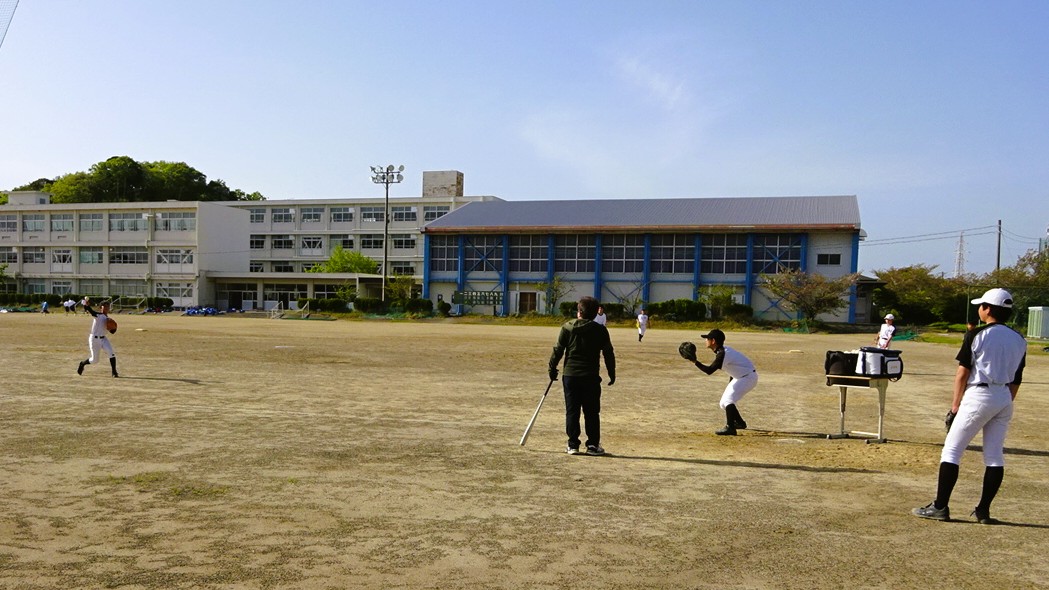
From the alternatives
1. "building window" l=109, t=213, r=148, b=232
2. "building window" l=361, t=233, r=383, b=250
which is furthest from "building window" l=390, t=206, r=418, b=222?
"building window" l=109, t=213, r=148, b=232

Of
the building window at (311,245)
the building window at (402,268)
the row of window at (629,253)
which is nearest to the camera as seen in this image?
→ the row of window at (629,253)

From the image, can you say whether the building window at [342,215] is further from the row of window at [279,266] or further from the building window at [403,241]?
the building window at [403,241]

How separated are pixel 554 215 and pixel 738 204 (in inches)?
568

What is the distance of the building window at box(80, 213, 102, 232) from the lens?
74875mm

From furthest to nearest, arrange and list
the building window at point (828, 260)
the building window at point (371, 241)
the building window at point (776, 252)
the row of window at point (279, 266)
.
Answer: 1. the row of window at point (279, 266)
2. the building window at point (371, 241)
3. the building window at point (776, 252)
4. the building window at point (828, 260)

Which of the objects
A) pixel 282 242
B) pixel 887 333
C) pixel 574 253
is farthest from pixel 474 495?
pixel 282 242

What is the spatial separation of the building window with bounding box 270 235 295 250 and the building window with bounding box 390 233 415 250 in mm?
12660

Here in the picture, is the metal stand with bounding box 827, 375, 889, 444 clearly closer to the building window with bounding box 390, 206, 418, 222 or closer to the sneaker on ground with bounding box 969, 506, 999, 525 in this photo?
the sneaker on ground with bounding box 969, 506, 999, 525

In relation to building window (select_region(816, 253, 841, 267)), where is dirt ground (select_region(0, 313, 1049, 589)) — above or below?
below

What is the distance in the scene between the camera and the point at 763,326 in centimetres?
4888

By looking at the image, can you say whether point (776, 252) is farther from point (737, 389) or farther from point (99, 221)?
point (99, 221)

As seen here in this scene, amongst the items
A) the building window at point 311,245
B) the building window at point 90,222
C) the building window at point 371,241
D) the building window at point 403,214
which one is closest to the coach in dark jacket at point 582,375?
the building window at point 403,214

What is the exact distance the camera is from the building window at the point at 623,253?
5647 centimetres

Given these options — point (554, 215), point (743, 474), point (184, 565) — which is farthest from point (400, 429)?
point (554, 215)
